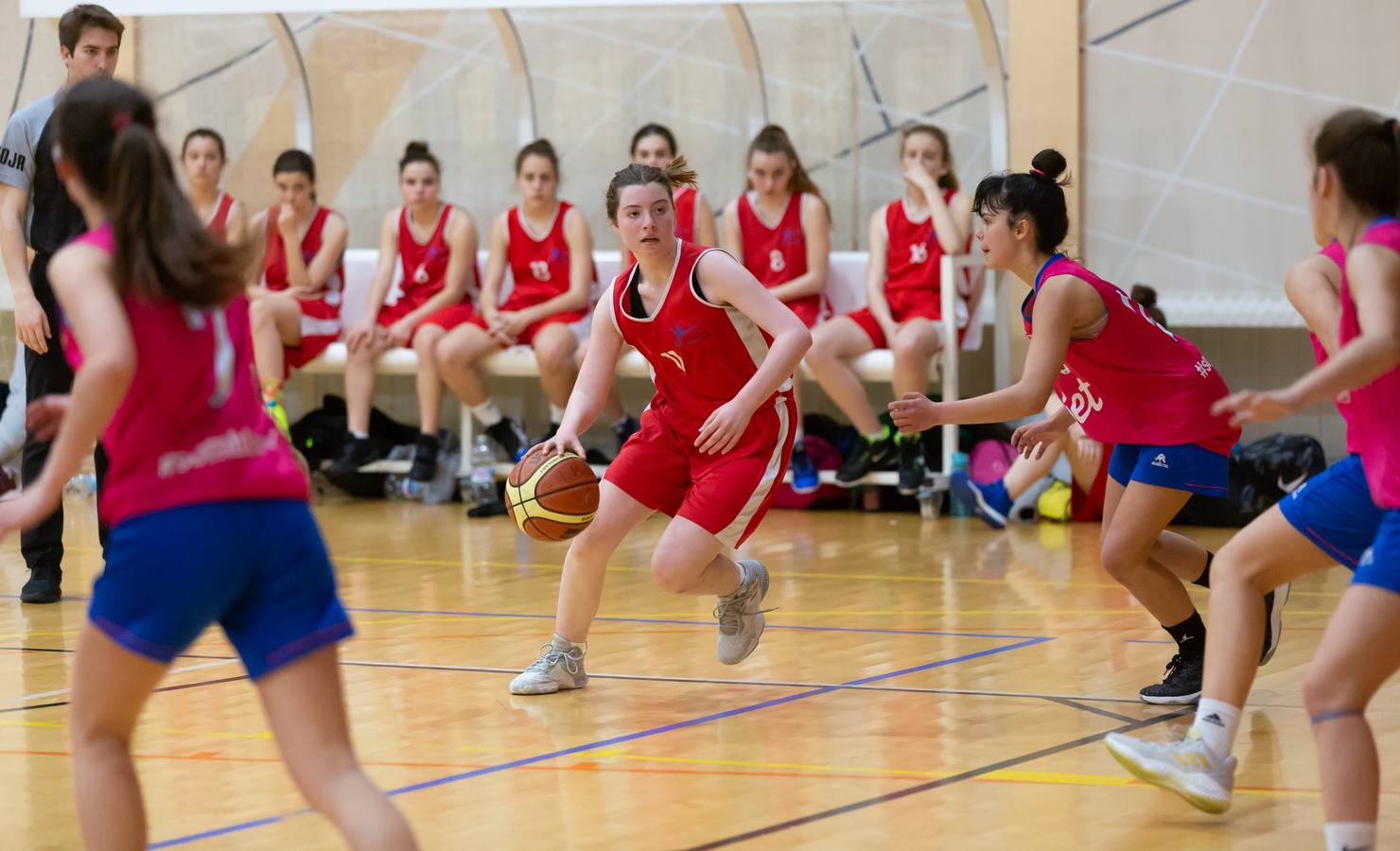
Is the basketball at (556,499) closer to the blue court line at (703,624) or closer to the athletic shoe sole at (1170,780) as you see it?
the blue court line at (703,624)

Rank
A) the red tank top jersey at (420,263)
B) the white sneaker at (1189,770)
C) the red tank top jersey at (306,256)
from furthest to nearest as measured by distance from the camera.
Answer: the red tank top jersey at (306,256)
the red tank top jersey at (420,263)
the white sneaker at (1189,770)

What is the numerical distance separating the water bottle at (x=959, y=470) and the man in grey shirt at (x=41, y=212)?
→ 4.13 meters

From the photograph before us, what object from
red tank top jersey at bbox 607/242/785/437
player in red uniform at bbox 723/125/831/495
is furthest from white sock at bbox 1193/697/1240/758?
player in red uniform at bbox 723/125/831/495

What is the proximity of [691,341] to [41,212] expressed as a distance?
243 cm

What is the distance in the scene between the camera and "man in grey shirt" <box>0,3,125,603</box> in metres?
5.26

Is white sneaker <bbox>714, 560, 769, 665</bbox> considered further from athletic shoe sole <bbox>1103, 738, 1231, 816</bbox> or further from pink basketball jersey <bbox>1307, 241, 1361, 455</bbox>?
pink basketball jersey <bbox>1307, 241, 1361, 455</bbox>

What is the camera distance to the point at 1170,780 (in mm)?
3141

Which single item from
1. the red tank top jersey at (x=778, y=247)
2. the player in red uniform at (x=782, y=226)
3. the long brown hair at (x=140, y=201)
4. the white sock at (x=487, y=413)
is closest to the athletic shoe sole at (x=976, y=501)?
the player in red uniform at (x=782, y=226)

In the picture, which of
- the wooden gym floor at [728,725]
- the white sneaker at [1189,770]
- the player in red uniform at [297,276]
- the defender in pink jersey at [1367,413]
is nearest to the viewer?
the defender in pink jersey at [1367,413]

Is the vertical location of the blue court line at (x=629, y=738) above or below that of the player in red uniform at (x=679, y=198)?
below

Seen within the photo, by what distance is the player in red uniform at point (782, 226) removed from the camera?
28.1 feet

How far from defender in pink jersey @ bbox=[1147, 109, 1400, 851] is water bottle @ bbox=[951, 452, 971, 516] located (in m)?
5.28

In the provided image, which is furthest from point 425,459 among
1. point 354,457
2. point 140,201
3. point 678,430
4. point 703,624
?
point 140,201

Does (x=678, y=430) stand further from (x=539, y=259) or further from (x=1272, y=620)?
(x=539, y=259)
